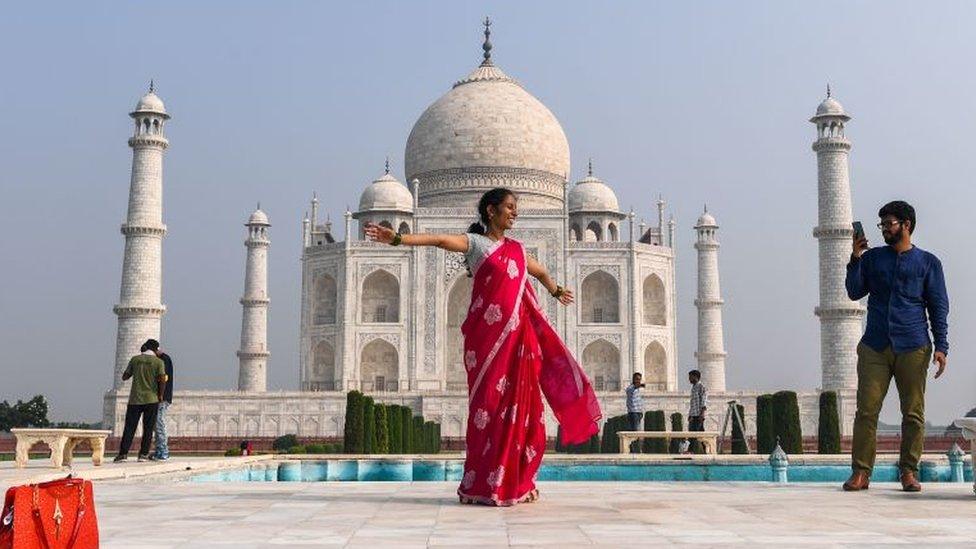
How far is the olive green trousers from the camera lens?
561cm

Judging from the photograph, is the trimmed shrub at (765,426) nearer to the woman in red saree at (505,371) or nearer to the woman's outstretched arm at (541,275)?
the woman's outstretched arm at (541,275)

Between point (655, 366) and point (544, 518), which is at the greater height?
point (655, 366)

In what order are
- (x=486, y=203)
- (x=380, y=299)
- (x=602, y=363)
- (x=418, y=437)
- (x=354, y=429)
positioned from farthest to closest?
(x=380, y=299)
(x=602, y=363)
(x=418, y=437)
(x=354, y=429)
(x=486, y=203)

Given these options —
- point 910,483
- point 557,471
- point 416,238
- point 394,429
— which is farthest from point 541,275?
point 394,429

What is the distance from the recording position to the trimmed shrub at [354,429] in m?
15.3

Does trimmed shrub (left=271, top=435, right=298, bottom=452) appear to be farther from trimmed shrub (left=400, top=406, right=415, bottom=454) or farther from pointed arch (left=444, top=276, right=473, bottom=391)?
pointed arch (left=444, top=276, right=473, bottom=391)

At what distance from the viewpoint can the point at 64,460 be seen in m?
9.74

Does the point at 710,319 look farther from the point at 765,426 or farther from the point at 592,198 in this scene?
the point at 765,426

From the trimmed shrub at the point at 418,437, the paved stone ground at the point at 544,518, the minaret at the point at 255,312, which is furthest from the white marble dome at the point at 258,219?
the paved stone ground at the point at 544,518

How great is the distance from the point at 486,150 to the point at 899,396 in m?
28.0

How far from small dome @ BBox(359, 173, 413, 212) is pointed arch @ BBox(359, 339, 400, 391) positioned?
194 inches

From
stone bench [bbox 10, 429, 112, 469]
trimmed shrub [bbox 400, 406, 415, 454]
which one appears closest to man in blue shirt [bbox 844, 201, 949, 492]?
stone bench [bbox 10, 429, 112, 469]

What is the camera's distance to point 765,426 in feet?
49.3

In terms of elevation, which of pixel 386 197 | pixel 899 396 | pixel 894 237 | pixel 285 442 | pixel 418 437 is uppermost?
pixel 386 197
